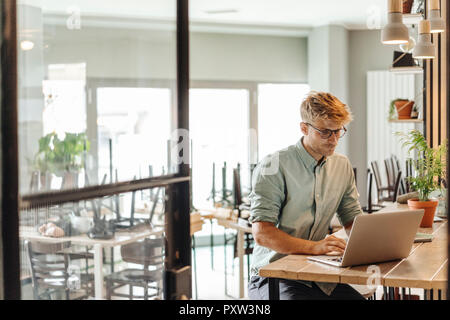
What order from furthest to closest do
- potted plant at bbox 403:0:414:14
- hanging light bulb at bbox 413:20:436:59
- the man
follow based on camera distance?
potted plant at bbox 403:0:414:14 < hanging light bulb at bbox 413:20:436:59 < the man

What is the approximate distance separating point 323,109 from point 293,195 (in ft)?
1.22

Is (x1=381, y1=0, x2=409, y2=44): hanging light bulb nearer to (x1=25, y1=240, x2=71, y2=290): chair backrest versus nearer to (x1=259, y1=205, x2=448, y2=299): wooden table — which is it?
(x1=259, y1=205, x2=448, y2=299): wooden table

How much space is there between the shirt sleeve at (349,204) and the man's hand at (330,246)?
338 millimetres

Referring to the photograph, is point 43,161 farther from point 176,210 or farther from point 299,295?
point 299,295

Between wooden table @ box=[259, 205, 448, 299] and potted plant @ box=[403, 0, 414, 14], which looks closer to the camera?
wooden table @ box=[259, 205, 448, 299]

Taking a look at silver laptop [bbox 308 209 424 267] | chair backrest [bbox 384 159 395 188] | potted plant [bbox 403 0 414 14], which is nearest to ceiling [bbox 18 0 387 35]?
chair backrest [bbox 384 159 395 188]

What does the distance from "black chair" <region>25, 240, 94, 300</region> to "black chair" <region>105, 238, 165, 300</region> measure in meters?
0.07

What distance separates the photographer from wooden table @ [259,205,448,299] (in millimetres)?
1791

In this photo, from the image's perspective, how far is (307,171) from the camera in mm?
2326

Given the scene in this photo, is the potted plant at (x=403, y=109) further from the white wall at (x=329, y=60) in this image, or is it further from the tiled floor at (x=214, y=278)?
the white wall at (x=329, y=60)

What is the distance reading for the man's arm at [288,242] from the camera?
2.12 m

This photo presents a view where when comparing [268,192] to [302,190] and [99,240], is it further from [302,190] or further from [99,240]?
[99,240]

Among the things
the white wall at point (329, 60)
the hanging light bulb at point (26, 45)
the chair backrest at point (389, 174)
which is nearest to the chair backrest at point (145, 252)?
the hanging light bulb at point (26, 45)

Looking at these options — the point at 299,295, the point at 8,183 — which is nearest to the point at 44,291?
the point at 8,183
